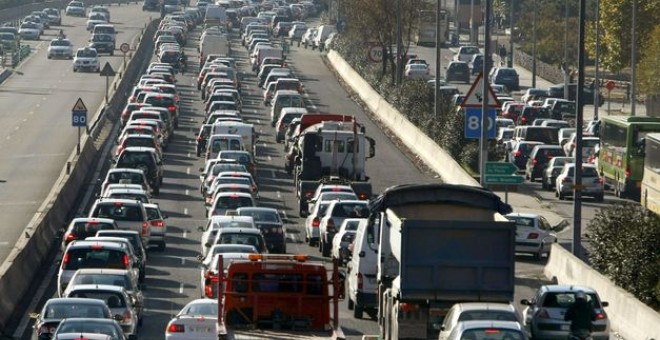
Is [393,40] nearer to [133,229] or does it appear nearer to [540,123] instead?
[540,123]

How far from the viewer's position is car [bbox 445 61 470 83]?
365 ft

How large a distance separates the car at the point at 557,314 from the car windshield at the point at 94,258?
8755 millimetres

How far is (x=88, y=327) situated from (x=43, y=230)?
1811 centimetres

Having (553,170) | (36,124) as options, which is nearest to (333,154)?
(553,170)

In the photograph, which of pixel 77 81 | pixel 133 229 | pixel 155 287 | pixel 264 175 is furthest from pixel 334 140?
pixel 77 81

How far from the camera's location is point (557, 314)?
33875 mm

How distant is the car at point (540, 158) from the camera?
221ft

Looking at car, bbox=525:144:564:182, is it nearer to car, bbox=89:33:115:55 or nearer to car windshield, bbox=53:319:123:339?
car windshield, bbox=53:319:123:339

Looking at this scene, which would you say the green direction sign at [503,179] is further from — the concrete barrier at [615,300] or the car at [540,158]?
the car at [540,158]

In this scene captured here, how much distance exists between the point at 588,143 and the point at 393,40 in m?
36.9

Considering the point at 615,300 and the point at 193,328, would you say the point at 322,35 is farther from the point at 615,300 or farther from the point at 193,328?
the point at 193,328

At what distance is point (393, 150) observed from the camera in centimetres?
7238

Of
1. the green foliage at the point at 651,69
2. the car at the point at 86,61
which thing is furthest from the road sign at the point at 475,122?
the car at the point at 86,61

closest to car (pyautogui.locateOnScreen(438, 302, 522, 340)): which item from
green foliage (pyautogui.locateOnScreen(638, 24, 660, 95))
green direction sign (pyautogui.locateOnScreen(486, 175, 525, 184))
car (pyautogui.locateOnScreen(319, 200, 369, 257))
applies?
green direction sign (pyautogui.locateOnScreen(486, 175, 525, 184))
